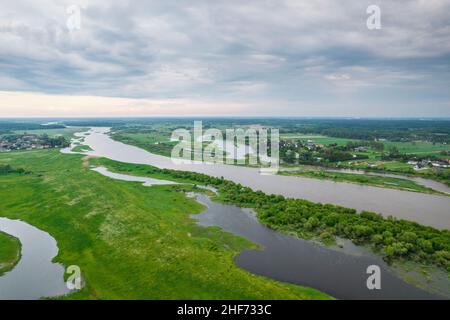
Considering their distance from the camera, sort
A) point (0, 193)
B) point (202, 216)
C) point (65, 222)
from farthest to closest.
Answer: point (0, 193) → point (202, 216) → point (65, 222)

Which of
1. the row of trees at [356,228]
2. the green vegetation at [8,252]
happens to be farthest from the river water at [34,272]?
the row of trees at [356,228]

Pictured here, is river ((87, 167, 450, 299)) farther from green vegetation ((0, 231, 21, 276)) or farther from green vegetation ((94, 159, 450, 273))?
green vegetation ((0, 231, 21, 276))

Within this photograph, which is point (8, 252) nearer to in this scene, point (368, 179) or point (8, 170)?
point (8, 170)

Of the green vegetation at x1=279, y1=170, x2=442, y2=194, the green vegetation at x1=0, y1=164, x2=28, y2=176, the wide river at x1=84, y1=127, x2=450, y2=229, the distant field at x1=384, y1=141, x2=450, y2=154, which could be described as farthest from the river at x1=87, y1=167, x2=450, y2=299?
the distant field at x1=384, y1=141, x2=450, y2=154

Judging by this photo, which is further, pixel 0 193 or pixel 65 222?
pixel 0 193

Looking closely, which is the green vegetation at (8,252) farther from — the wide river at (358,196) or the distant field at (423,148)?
the distant field at (423,148)
